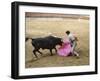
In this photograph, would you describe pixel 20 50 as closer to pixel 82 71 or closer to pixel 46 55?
pixel 46 55

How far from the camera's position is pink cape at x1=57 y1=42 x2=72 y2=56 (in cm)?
163

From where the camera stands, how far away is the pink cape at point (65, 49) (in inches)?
64.3

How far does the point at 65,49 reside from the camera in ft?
5.42

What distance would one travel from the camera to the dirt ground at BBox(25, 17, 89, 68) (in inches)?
61.1

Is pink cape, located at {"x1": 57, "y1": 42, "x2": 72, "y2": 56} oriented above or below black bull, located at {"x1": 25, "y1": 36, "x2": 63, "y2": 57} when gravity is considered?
below

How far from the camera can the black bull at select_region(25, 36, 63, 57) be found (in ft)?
5.15

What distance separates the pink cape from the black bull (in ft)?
0.11

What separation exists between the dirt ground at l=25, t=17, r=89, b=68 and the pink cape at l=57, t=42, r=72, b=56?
2 cm

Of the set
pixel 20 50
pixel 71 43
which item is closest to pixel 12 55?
pixel 20 50

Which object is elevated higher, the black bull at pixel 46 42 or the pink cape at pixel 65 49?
the black bull at pixel 46 42

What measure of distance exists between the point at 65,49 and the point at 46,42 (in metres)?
0.13

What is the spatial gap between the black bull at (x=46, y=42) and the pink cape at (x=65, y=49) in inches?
1.3

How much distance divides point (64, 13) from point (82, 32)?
0.58 feet

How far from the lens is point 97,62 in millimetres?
1751
